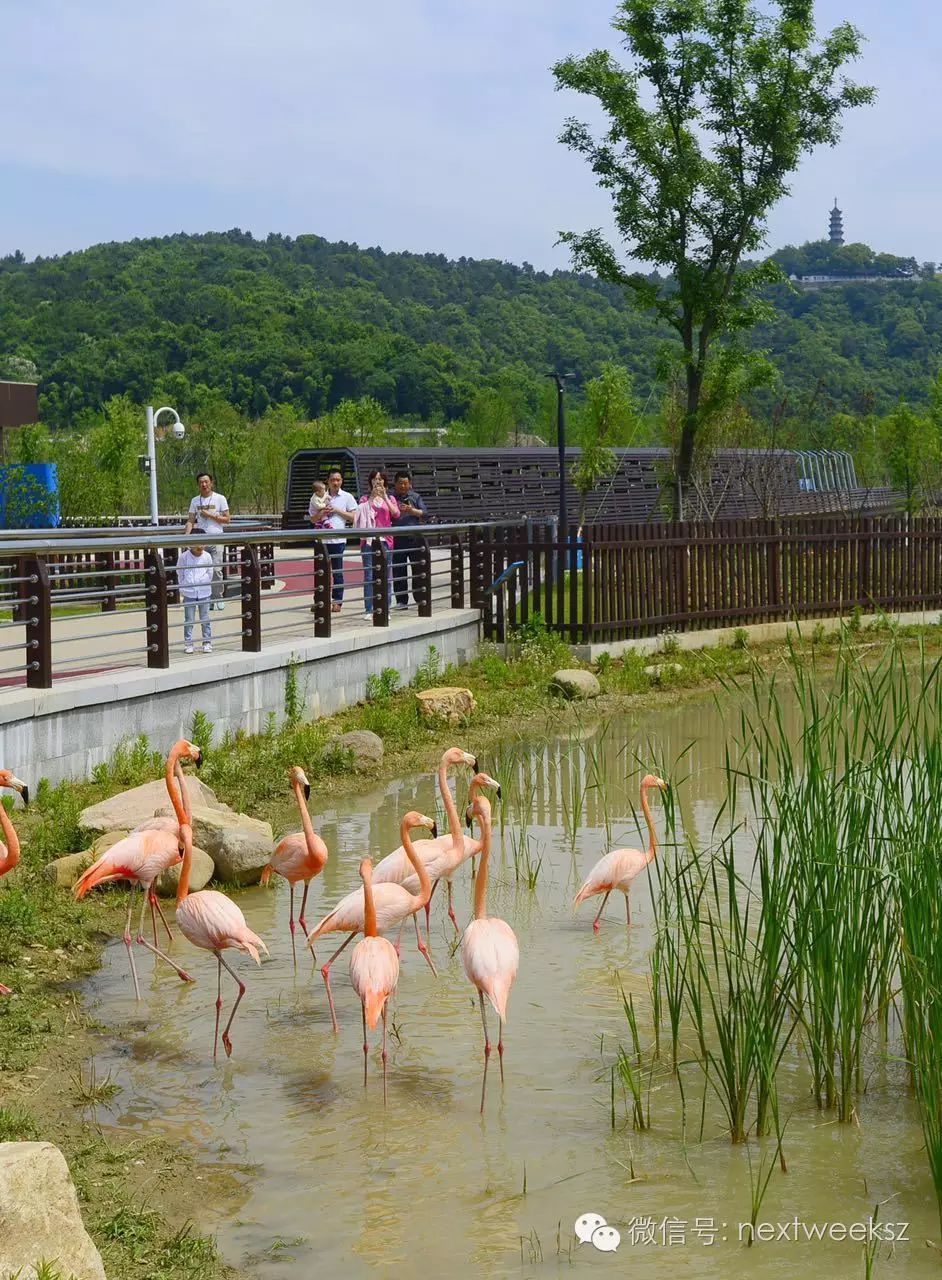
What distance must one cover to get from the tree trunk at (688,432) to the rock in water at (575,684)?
8600 millimetres

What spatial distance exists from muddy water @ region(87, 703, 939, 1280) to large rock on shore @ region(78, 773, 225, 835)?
3.92ft

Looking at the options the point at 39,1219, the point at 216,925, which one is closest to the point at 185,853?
the point at 216,925

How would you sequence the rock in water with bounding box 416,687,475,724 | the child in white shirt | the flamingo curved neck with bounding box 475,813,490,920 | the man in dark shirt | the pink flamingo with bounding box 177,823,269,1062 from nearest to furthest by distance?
the flamingo curved neck with bounding box 475,813,490,920 → the pink flamingo with bounding box 177,823,269,1062 → the child in white shirt → the rock in water with bounding box 416,687,475,724 → the man in dark shirt

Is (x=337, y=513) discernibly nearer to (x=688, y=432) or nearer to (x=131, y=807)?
(x=688, y=432)

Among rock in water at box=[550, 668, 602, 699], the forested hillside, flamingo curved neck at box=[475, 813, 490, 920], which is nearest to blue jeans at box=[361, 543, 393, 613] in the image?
rock in water at box=[550, 668, 602, 699]

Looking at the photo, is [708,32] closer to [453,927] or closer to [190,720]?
[190,720]

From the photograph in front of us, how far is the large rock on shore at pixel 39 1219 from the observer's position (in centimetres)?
373

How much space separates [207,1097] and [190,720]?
20.2 feet

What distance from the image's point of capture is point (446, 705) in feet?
46.8

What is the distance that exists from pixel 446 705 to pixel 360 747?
208 cm

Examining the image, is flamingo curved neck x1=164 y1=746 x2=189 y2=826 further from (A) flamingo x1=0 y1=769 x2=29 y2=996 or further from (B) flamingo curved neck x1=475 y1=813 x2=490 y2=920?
(B) flamingo curved neck x1=475 y1=813 x2=490 y2=920

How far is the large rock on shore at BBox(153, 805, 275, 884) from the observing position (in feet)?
28.7

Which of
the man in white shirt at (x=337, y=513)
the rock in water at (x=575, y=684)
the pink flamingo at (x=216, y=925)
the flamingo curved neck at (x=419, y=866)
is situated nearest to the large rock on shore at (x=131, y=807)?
the flamingo curved neck at (x=419, y=866)

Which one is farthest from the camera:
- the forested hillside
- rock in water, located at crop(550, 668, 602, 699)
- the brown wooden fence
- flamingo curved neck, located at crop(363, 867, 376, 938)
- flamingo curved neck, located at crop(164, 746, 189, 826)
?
the forested hillside
